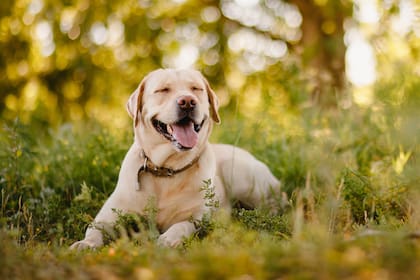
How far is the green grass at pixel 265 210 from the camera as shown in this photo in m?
1.91

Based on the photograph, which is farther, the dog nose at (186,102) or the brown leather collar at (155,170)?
the brown leather collar at (155,170)

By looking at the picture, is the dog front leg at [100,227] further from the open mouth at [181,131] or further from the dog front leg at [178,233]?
the open mouth at [181,131]

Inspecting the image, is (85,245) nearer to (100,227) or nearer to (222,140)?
(100,227)

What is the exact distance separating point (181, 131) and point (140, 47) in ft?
23.3

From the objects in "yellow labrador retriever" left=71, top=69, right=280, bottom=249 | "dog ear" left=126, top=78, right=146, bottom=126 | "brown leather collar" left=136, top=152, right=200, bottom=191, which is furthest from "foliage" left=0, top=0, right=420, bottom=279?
"dog ear" left=126, top=78, right=146, bottom=126

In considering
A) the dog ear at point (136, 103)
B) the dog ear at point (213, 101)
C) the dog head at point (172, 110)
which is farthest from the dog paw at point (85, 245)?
the dog ear at point (213, 101)

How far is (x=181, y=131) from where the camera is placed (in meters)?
3.80

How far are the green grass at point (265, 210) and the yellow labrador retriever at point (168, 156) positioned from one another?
174mm

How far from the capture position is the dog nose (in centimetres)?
370

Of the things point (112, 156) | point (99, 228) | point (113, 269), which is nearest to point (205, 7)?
point (112, 156)

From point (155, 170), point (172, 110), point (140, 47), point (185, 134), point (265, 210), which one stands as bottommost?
point (265, 210)

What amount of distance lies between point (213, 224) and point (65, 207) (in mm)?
1601

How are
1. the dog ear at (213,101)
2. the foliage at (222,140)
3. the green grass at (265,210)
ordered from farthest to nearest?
the dog ear at (213,101), the foliage at (222,140), the green grass at (265,210)

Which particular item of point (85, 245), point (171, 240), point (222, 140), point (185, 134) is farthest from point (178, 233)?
point (222, 140)
